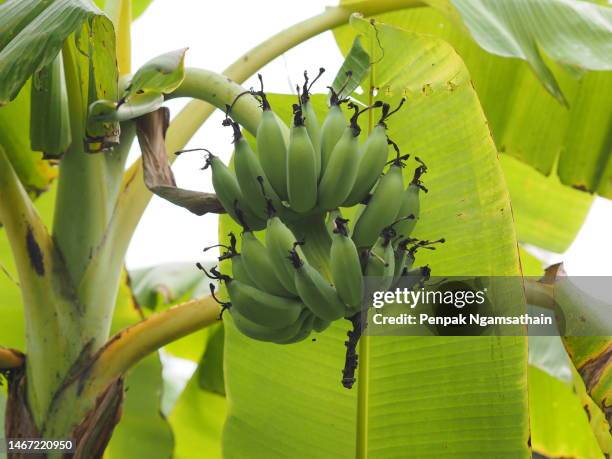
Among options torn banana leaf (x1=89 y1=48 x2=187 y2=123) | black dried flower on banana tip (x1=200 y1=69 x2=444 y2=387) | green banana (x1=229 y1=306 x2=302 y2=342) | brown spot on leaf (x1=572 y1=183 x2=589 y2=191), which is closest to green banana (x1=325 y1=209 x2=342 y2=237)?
black dried flower on banana tip (x1=200 y1=69 x2=444 y2=387)

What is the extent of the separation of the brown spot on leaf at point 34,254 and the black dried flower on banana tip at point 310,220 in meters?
0.36

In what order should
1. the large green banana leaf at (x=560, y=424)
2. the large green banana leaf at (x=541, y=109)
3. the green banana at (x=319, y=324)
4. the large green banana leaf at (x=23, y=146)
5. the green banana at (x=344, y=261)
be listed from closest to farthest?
the green banana at (x=344, y=261) → the green banana at (x=319, y=324) → the large green banana leaf at (x=23, y=146) → the large green banana leaf at (x=541, y=109) → the large green banana leaf at (x=560, y=424)

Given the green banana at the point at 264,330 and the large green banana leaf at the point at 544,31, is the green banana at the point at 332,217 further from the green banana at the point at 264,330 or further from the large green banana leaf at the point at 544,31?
the large green banana leaf at the point at 544,31

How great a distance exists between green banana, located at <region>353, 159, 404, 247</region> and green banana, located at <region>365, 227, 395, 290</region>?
16mm

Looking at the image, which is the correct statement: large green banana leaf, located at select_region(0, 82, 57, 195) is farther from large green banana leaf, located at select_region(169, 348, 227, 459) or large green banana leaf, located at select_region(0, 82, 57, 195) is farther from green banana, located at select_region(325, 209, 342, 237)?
green banana, located at select_region(325, 209, 342, 237)

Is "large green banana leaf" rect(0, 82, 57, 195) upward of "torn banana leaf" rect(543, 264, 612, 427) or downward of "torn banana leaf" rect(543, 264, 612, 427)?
upward

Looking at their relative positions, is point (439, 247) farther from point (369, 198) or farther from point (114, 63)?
point (114, 63)

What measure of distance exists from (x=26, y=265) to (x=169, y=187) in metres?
0.36

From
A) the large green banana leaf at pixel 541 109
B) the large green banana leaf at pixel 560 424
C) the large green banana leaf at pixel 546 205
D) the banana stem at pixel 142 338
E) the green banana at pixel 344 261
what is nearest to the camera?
the green banana at pixel 344 261

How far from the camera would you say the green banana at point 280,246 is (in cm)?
74

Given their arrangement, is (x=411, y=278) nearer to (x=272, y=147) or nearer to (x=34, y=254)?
(x=272, y=147)

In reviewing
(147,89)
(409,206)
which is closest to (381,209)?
(409,206)

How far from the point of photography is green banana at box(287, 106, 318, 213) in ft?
2.44

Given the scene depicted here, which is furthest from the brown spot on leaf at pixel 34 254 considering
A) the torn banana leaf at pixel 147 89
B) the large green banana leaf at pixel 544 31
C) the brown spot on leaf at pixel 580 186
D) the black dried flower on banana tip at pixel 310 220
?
the brown spot on leaf at pixel 580 186
